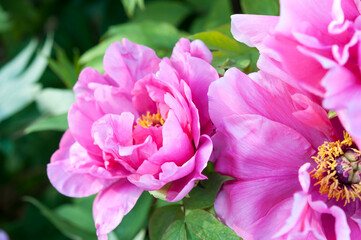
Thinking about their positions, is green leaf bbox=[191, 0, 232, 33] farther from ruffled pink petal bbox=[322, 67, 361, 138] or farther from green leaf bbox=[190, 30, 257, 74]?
ruffled pink petal bbox=[322, 67, 361, 138]

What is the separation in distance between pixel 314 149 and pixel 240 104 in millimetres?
91

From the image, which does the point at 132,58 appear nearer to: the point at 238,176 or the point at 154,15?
the point at 238,176

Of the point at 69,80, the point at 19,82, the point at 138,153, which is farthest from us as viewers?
the point at 19,82

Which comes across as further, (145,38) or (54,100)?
(54,100)

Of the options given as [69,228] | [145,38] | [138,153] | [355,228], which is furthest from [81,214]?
[355,228]

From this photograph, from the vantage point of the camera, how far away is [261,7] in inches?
25.2

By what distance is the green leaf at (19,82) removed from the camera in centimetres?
100

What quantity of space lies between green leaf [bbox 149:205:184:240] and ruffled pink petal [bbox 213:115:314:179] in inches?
3.7

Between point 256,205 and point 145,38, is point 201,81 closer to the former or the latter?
point 256,205

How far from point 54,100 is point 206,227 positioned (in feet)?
1.84

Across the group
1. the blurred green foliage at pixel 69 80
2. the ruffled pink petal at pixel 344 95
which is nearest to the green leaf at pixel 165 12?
the blurred green foliage at pixel 69 80

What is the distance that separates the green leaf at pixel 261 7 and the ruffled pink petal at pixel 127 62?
180 millimetres

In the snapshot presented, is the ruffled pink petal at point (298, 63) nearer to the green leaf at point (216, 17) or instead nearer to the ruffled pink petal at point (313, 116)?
the ruffled pink petal at point (313, 116)

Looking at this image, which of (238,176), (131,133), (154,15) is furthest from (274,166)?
(154,15)
